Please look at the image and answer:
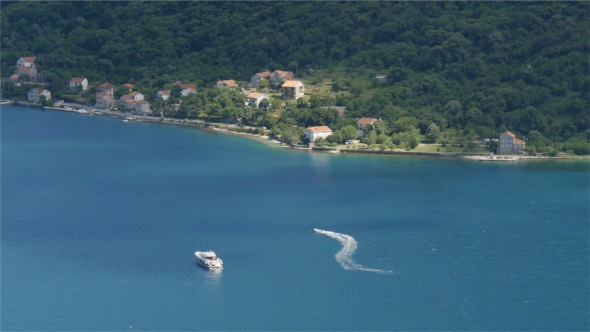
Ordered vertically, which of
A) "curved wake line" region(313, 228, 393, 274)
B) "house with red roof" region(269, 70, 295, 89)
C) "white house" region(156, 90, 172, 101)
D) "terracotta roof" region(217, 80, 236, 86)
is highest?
"house with red roof" region(269, 70, 295, 89)

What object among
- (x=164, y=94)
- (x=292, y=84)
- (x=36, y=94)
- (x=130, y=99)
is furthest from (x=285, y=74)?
(x=36, y=94)

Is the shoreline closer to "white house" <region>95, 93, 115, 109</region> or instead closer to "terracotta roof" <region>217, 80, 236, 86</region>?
"white house" <region>95, 93, 115, 109</region>

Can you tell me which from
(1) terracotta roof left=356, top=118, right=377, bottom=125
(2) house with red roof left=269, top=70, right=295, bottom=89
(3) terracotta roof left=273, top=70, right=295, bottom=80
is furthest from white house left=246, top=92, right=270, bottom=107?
(1) terracotta roof left=356, top=118, right=377, bottom=125

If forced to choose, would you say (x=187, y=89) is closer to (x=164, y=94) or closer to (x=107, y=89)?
(x=164, y=94)

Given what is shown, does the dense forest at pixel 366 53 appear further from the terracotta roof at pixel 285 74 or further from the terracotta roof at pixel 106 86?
the terracotta roof at pixel 106 86

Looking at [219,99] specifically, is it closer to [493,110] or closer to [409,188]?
[493,110]

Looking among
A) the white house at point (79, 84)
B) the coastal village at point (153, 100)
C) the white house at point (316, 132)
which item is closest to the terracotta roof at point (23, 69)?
the coastal village at point (153, 100)
